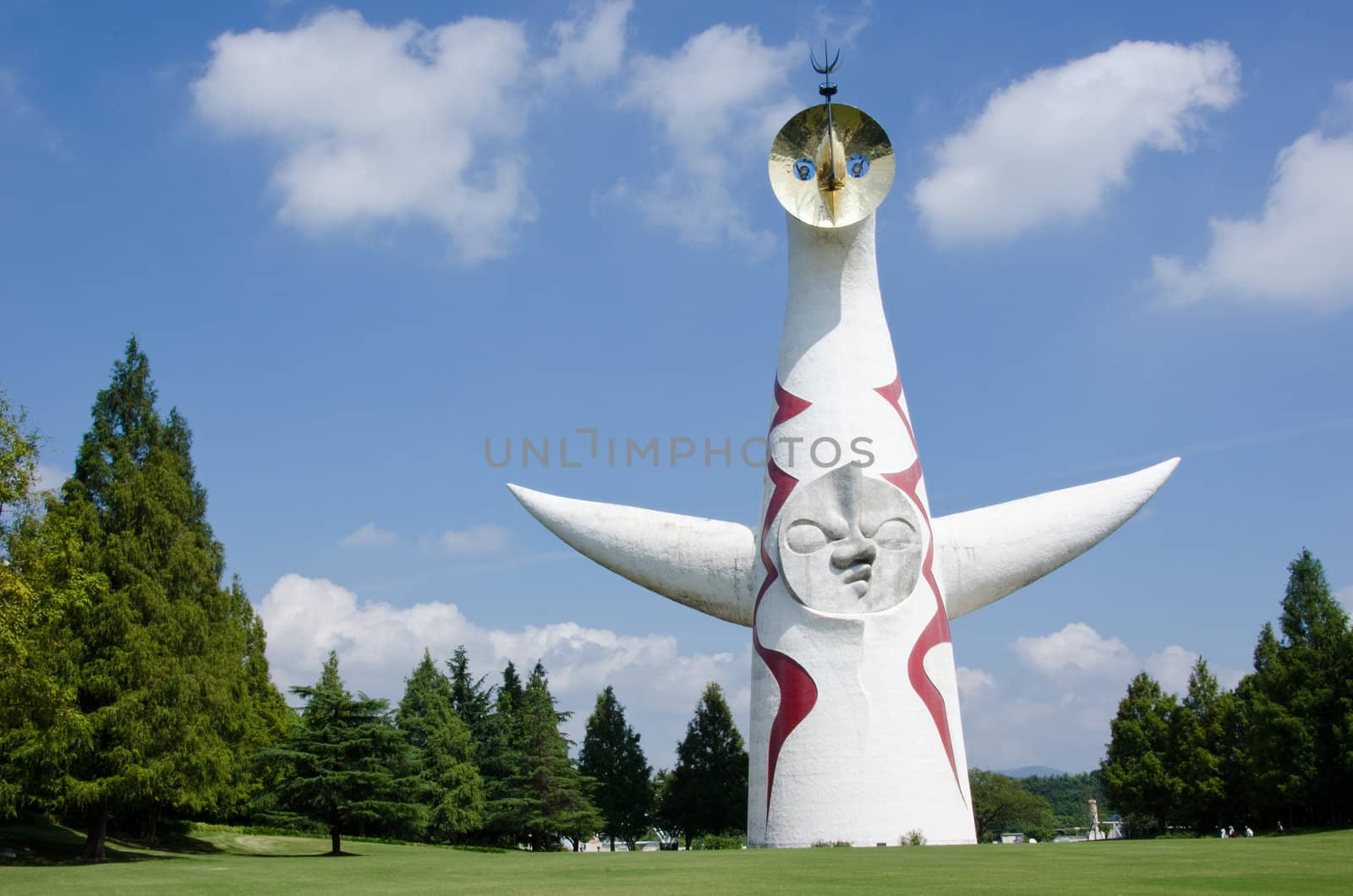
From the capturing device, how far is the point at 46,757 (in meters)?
20.3

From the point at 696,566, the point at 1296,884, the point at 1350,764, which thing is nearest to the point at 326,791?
the point at 696,566

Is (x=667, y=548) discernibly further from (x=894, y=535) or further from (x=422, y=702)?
(x=422, y=702)

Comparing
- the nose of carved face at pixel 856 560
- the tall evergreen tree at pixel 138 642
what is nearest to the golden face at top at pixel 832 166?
the nose of carved face at pixel 856 560

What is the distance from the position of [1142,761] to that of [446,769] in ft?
71.5

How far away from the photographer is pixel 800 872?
464 inches

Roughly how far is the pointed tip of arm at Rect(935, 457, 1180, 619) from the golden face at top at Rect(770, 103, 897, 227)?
5684mm

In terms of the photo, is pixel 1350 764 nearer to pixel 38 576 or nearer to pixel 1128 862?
pixel 1128 862

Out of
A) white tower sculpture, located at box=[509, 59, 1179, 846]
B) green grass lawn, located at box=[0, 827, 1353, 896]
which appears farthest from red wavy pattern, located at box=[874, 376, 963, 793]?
green grass lawn, located at box=[0, 827, 1353, 896]

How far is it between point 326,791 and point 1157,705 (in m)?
27.5

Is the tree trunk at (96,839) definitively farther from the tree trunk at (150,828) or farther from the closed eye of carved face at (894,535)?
the closed eye of carved face at (894,535)

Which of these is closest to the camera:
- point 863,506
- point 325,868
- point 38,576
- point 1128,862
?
point 1128,862

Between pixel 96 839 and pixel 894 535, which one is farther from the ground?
pixel 894 535

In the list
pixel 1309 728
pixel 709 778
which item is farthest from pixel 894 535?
pixel 709 778

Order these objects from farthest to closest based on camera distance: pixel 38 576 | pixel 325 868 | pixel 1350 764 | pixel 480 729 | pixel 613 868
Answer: pixel 480 729
pixel 1350 764
pixel 325 868
pixel 38 576
pixel 613 868
